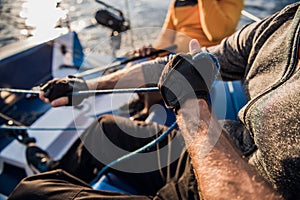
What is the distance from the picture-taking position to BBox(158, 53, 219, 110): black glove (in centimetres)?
93

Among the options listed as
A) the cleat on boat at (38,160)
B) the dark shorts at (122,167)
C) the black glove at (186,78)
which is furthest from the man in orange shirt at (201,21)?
the cleat on boat at (38,160)

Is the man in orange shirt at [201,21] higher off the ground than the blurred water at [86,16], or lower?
higher

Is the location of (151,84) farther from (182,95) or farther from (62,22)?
(62,22)

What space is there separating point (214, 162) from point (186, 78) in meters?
0.27

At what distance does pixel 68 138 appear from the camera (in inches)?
69.6

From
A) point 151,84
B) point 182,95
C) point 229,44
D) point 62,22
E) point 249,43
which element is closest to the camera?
point 182,95

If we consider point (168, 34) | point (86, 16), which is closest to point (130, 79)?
point (168, 34)

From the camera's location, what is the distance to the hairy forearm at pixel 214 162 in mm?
764

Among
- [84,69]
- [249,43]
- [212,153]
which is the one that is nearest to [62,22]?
[84,69]

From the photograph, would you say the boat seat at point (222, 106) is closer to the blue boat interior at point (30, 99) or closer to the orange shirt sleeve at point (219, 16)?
the blue boat interior at point (30, 99)

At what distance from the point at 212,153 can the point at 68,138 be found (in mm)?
1140

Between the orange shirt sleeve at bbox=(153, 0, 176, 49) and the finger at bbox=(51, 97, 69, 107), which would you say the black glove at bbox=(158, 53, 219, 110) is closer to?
the finger at bbox=(51, 97, 69, 107)

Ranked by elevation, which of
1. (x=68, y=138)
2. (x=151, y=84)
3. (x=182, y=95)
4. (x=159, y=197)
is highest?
(x=182, y=95)

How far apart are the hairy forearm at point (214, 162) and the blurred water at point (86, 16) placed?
292 cm
